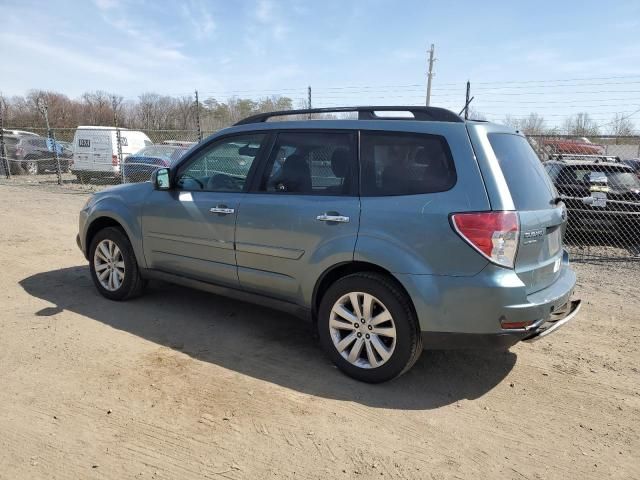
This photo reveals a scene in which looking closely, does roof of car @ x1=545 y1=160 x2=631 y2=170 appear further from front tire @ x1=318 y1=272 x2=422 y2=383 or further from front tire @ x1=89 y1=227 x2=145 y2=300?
front tire @ x1=89 y1=227 x2=145 y2=300

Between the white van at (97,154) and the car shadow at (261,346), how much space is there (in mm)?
12089

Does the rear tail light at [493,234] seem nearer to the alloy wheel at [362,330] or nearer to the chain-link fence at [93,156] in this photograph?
the alloy wheel at [362,330]

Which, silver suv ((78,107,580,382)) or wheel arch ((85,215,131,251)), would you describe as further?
wheel arch ((85,215,131,251))

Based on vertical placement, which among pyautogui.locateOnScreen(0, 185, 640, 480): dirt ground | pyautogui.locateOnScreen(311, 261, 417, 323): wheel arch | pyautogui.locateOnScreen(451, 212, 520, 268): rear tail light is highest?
pyautogui.locateOnScreen(451, 212, 520, 268): rear tail light

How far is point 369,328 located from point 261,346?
1.11 meters

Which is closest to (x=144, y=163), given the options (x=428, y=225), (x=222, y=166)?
(x=222, y=166)

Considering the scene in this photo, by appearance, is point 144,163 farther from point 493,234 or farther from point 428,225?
point 493,234

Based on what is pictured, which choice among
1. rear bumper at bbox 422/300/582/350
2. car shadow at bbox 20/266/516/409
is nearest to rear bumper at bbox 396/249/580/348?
rear bumper at bbox 422/300/582/350

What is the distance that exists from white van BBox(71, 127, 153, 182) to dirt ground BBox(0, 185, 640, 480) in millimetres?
12857

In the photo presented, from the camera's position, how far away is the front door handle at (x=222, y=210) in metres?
4.23

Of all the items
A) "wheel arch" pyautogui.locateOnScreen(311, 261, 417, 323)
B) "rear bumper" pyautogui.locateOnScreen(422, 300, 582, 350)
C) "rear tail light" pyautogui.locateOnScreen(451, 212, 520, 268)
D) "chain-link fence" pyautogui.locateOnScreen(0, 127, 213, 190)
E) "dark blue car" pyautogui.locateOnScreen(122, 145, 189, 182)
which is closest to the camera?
"rear tail light" pyautogui.locateOnScreen(451, 212, 520, 268)

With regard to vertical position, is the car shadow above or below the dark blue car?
below

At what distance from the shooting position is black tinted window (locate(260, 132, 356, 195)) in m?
3.72

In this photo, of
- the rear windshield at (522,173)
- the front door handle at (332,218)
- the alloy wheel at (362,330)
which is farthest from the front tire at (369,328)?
the rear windshield at (522,173)
